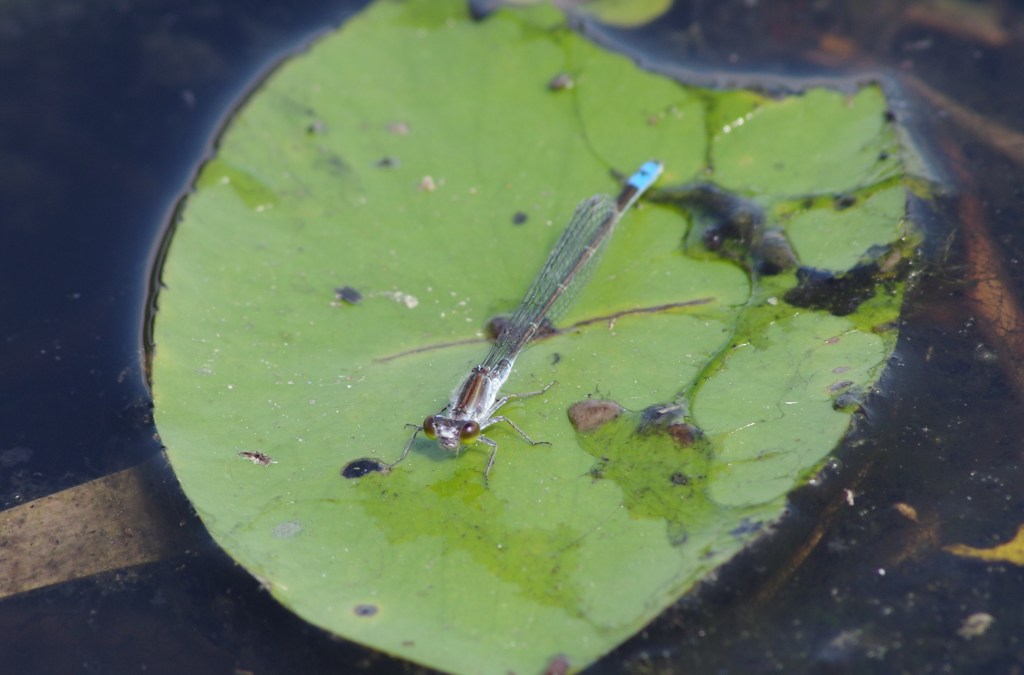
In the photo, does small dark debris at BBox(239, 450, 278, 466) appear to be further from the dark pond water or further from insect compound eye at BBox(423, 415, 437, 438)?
insect compound eye at BBox(423, 415, 437, 438)

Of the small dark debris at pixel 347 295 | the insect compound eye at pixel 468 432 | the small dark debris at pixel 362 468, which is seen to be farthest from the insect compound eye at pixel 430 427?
the small dark debris at pixel 347 295

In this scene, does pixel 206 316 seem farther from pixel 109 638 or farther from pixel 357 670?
pixel 357 670

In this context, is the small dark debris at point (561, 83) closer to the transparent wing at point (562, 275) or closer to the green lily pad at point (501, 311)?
the green lily pad at point (501, 311)

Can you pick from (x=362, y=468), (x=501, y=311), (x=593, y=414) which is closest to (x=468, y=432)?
(x=362, y=468)

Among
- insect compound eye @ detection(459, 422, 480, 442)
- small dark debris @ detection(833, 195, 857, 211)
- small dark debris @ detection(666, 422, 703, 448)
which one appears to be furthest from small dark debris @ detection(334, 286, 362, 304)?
small dark debris @ detection(833, 195, 857, 211)

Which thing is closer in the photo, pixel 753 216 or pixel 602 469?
pixel 602 469

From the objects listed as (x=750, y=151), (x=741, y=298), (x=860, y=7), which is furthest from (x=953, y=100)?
(x=741, y=298)
